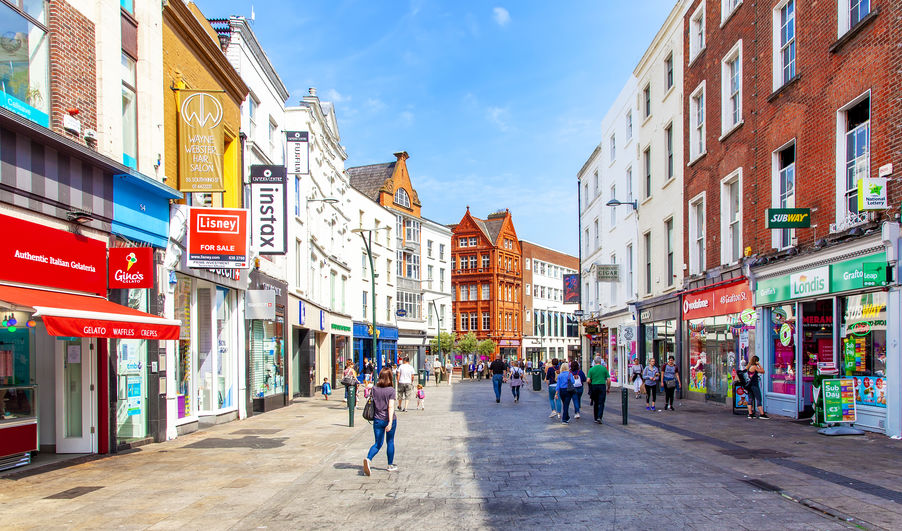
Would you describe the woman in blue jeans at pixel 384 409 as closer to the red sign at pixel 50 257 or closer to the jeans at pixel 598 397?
the red sign at pixel 50 257

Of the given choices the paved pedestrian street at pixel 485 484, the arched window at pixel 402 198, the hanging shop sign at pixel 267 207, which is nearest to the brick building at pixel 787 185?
the paved pedestrian street at pixel 485 484

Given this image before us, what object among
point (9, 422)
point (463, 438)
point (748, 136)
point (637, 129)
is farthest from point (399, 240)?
point (9, 422)

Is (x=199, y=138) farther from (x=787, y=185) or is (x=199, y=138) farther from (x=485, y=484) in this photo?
(x=787, y=185)

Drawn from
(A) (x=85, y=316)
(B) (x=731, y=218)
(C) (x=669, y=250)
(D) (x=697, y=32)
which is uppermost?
(D) (x=697, y=32)

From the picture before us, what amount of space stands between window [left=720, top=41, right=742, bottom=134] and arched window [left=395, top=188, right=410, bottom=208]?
132 ft

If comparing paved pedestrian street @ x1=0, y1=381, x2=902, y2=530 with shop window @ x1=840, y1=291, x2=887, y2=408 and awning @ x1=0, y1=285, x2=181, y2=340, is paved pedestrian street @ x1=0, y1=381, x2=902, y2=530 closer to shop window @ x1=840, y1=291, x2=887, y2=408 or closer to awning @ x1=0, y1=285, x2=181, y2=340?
shop window @ x1=840, y1=291, x2=887, y2=408

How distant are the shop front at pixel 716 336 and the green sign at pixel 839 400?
17.1 ft

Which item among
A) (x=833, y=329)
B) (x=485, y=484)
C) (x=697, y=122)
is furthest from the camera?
(x=697, y=122)

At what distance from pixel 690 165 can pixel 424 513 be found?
19.7 m

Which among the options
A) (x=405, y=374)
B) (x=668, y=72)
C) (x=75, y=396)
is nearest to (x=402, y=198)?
(x=668, y=72)

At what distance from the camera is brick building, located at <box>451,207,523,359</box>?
259 ft

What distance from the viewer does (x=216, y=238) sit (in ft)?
50.3

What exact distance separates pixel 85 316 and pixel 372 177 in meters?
51.9

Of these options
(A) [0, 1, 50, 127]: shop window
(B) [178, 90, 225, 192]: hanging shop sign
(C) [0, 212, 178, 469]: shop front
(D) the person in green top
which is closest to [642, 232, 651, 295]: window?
(D) the person in green top
